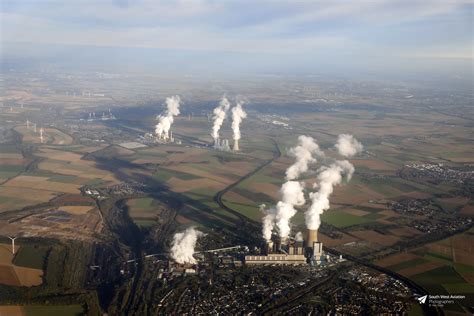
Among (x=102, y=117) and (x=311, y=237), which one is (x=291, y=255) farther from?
(x=102, y=117)

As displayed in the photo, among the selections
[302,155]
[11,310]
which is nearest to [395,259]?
[11,310]

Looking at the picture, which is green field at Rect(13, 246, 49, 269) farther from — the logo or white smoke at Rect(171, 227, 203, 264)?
the logo

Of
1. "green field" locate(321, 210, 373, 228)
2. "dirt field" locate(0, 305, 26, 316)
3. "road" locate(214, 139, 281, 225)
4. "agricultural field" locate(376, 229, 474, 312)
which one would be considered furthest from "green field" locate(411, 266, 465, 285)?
"dirt field" locate(0, 305, 26, 316)

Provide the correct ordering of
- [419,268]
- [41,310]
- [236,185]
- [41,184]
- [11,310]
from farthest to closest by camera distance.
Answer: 1. [236,185]
2. [41,184]
3. [419,268]
4. [41,310]
5. [11,310]

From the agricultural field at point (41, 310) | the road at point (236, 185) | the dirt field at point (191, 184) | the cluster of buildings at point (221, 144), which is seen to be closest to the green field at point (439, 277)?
the road at point (236, 185)

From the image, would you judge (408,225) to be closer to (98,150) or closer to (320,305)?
(320,305)
